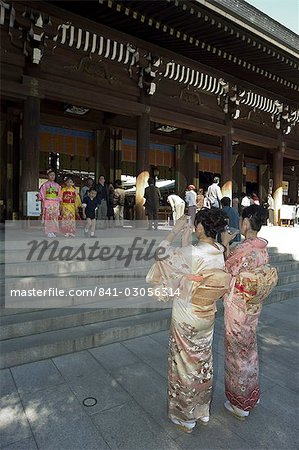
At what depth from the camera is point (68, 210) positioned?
6965 mm

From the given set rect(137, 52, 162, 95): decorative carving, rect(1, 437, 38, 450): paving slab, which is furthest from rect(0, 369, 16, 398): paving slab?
rect(137, 52, 162, 95): decorative carving

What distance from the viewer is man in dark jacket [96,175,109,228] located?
850 centimetres

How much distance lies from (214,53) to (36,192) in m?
5.55

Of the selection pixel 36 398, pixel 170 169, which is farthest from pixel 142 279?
pixel 170 169

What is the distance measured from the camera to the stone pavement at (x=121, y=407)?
2.25m

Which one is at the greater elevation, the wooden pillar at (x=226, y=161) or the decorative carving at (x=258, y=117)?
the decorative carving at (x=258, y=117)

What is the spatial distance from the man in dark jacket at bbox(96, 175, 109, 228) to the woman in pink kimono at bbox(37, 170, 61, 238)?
1.86 meters

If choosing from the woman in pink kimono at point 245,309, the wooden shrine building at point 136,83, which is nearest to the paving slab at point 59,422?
the woman in pink kimono at point 245,309

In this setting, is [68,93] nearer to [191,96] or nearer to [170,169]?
[191,96]

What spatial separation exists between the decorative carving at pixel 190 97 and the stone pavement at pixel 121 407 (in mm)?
7448

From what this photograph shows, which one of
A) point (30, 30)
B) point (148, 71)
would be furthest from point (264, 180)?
point (30, 30)

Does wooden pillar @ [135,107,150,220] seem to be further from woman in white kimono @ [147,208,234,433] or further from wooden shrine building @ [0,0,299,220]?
woman in white kimono @ [147,208,234,433]

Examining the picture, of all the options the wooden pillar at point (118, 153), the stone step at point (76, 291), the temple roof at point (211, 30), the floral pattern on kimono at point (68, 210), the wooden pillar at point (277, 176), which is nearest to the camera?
the stone step at point (76, 291)

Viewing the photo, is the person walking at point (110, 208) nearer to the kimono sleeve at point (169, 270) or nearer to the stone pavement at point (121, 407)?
the stone pavement at point (121, 407)
